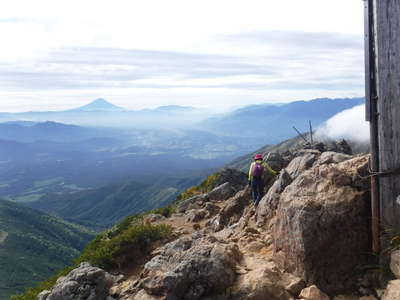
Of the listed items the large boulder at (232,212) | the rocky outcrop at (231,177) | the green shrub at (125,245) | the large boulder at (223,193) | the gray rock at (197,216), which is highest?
the green shrub at (125,245)

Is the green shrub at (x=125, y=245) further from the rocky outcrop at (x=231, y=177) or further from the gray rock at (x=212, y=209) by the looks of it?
the rocky outcrop at (x=231, y=177)

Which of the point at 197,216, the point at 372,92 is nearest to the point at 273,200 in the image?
the point at 372,92

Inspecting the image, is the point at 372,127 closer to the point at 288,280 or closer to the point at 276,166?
the point at 288,280

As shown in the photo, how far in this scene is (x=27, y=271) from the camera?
188 metres

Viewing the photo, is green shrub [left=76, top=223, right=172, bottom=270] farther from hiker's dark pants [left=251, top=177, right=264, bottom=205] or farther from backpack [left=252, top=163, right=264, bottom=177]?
backpack [left=252, top=163, right=264, bottom=177]

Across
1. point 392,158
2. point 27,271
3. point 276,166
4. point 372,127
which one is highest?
point 372,127

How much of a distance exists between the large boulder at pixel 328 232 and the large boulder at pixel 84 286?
5510 millimetres

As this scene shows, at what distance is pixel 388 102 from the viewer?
855 cm

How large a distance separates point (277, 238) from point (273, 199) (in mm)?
4208

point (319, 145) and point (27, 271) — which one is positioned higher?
point (319, 145)

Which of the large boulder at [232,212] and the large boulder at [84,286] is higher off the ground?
the large boulder at [84,286]

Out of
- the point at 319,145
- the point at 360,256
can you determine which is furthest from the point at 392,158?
the point at 319,145

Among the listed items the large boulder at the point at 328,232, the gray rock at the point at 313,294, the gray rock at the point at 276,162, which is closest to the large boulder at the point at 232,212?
the gray rock at the point at 276,162

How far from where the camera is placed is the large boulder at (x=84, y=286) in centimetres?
1183
